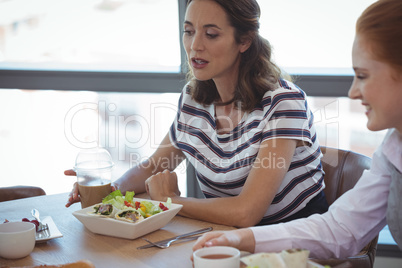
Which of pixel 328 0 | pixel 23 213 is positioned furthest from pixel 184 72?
pixel 23 213

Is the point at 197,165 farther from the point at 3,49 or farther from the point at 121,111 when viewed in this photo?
the point at 3,49

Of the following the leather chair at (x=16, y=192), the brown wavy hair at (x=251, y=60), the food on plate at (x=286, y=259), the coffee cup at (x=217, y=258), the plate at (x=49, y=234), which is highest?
the brown wavy hair at (x=251, y=60)

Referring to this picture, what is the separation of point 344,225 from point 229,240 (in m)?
0.34

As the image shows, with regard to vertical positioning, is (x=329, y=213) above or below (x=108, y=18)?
below

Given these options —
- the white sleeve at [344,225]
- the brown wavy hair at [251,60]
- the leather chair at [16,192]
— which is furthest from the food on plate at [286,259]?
the leather chair at [16,192]

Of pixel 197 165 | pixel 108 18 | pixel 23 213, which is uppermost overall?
pixel 108 18

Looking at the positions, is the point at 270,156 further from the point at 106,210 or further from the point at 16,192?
the point at 16,192

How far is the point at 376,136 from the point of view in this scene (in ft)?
8.57

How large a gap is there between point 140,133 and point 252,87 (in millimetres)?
1153

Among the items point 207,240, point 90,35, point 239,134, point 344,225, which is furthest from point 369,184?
point 90,35

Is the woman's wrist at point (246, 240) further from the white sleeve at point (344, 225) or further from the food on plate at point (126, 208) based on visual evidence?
the food on plate at point (126, 208)

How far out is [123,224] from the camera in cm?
137

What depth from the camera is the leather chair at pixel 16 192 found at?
2.04 metres

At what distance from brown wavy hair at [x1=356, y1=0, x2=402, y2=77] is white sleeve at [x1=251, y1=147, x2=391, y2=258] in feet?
1.00
